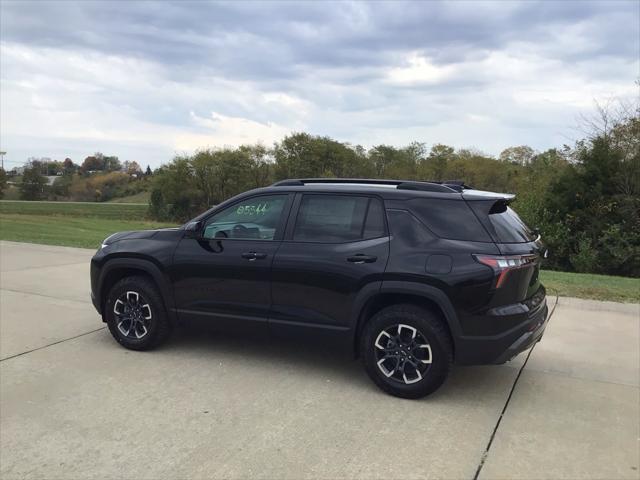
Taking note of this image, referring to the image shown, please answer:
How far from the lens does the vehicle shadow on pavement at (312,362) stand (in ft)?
14.5

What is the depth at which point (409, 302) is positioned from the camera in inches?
166

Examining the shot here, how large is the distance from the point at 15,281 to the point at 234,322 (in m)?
5.30

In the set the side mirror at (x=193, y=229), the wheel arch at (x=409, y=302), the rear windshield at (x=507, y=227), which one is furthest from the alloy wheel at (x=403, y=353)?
the side mirror at (x=193, y=229)

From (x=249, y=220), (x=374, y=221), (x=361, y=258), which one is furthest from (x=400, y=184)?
(x=249, y=220)

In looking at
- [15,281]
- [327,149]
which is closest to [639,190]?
[15,281]

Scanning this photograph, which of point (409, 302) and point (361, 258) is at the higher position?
point (361, 258)

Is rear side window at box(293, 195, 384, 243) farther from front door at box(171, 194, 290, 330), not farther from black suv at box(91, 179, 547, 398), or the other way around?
front door at box(171, 194, 290, 330)

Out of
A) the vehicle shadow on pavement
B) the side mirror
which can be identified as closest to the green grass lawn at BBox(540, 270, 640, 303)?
the vehicle shadow on pavement

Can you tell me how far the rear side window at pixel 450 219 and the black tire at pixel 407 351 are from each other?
0.64 meters

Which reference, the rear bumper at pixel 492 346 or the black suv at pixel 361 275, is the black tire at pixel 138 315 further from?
the rear bumper at pixel 492 346

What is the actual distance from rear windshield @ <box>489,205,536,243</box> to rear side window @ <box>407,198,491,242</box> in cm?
15

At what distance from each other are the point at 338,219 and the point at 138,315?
2.21 m

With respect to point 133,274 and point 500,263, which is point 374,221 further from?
point 133,274

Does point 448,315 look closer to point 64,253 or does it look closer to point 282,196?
point 282,196
